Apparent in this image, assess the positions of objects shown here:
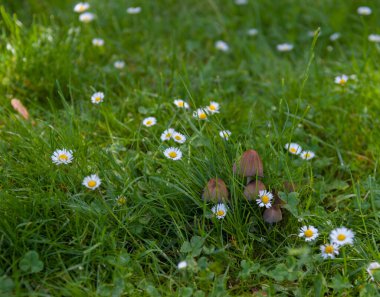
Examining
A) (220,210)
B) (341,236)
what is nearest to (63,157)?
(220,210)

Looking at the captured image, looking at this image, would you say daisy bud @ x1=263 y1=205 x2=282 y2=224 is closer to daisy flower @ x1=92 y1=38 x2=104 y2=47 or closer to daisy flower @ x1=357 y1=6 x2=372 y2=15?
daisy flower @ x1=92 y1=38 x2=104 y2=47

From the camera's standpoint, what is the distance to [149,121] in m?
2.58

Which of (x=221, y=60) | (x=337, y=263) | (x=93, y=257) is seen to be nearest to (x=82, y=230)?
(x=93, y=257)

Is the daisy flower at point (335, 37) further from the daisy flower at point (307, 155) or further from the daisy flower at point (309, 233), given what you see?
the daisy flower at point (309, 233)

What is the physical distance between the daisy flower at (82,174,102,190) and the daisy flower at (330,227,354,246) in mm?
909

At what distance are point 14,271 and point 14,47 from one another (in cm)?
159

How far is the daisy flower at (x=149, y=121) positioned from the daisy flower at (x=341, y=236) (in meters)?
1.03

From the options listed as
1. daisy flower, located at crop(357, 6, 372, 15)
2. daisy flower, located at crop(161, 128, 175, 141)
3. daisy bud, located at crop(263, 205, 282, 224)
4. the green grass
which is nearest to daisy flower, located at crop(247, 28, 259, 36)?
the green grass

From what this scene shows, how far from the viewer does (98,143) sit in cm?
258

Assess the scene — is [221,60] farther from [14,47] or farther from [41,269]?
[41,269]

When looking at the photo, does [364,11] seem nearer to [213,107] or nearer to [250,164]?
[213,107]

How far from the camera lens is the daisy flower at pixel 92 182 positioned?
6.69ft

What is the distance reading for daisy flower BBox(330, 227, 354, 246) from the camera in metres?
1.90

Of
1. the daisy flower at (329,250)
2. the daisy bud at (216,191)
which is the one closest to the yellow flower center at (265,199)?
the daisy bud at (216,191)
